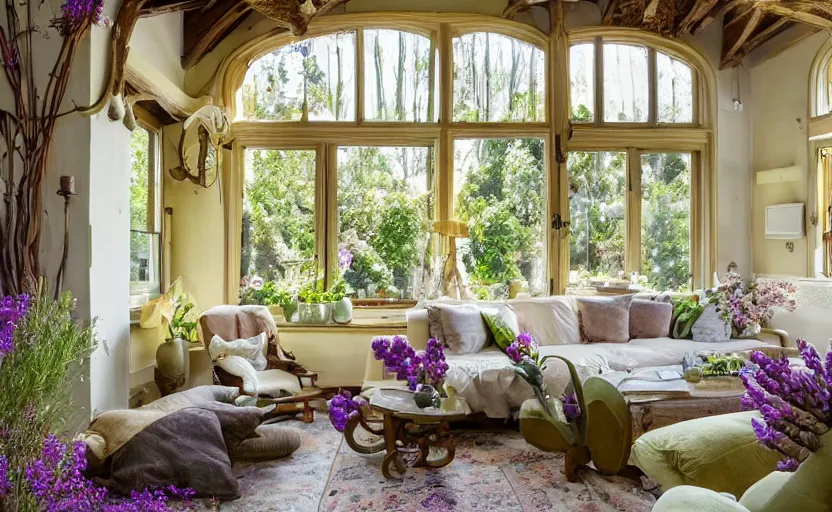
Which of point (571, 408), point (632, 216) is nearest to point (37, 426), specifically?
point (571, 408)

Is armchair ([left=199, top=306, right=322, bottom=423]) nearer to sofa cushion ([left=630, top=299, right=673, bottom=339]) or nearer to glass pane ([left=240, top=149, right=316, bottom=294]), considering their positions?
glass pane ([left=240, top=149, right=316, bottom=294])

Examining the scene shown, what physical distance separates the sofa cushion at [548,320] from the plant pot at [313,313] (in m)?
1.80

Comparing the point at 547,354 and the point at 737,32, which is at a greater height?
the point at 737,32

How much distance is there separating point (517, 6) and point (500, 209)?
2.04m

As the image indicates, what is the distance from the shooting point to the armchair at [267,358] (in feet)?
15.5

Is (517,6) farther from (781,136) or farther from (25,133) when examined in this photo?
(25,133)

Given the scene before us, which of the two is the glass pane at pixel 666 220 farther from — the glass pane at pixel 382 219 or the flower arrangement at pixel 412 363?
the flower arrangement at pixel 412 363

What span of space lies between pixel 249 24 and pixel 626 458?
5343mm

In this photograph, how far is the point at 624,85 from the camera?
6.54 metres

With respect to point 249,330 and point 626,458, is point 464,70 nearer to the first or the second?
point 249,330

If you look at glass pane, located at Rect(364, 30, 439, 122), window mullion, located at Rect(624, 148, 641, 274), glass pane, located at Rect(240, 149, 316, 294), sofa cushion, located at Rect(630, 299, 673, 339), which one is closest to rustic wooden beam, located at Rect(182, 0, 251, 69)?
glass pane, located at Rect(240, 149, 316, 294)

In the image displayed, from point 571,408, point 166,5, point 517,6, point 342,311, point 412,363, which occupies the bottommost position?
point 571,408

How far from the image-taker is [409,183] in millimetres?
6402

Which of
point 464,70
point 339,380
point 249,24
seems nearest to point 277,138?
point 249,24
